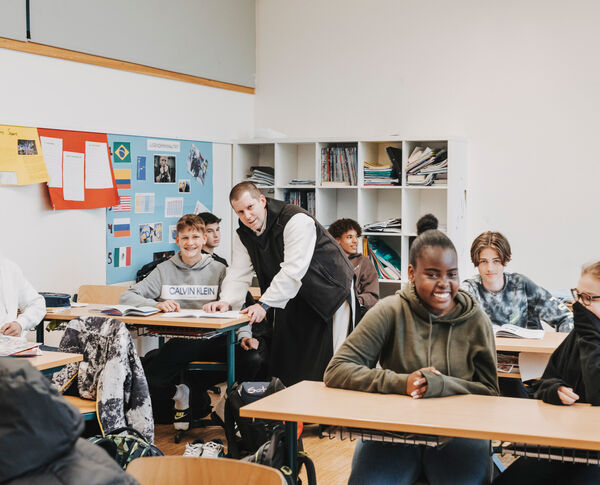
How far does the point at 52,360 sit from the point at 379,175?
373 cm

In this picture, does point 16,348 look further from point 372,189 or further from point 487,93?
point 487,93

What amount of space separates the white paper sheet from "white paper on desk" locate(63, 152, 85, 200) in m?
0.98

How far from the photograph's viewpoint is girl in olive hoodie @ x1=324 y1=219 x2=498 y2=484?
246 centimetres

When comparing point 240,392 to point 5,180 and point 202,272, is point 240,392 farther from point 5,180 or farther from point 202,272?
point 5,180

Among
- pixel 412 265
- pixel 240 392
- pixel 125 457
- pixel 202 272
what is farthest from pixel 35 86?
pixel 412 265

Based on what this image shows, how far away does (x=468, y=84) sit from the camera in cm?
641

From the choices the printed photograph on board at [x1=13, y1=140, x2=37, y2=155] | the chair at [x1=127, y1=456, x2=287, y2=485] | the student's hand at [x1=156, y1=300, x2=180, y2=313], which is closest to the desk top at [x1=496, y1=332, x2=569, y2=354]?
the student's hand at [x1=156, y1=300, x2=180, y2=313]

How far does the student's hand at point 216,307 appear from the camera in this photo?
4.51 metres

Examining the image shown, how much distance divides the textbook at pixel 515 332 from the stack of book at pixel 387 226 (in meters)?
2.62

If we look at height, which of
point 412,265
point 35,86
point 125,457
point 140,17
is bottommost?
point 125,457

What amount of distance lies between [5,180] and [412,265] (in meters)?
3.07

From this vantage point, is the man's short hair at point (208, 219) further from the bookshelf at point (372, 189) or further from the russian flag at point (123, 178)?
the bookshelf at point (372, 189)

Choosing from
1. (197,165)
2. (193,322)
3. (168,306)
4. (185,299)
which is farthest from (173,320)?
(197,165)

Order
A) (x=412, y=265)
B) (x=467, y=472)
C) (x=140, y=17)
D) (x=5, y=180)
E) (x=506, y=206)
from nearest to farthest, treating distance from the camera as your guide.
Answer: (x=467, y=472)
(x=412, y=265)
(x=5, y=180)
(x=140, y=17)
(x=506, y=206)
